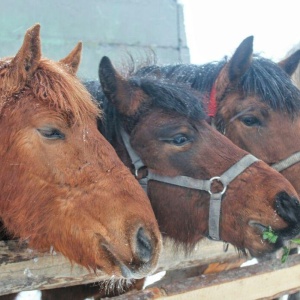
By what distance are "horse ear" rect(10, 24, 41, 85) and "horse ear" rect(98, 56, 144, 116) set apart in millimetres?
668

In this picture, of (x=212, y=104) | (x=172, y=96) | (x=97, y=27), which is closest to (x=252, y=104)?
(x=212, y=104)

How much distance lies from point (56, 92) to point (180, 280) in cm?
145

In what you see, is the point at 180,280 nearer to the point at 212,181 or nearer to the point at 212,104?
the point at 212,181

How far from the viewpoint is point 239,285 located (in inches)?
116

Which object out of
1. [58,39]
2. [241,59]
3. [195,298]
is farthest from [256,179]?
[58,39]

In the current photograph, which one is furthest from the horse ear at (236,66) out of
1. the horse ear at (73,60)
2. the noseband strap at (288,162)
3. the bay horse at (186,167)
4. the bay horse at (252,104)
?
the horse ear at (73,60)

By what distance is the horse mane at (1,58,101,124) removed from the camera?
2309mm

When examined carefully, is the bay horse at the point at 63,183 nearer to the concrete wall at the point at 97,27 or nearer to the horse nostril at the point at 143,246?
the horse nostril at the point at 143,246

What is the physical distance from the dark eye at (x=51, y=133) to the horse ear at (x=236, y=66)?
5.34ft

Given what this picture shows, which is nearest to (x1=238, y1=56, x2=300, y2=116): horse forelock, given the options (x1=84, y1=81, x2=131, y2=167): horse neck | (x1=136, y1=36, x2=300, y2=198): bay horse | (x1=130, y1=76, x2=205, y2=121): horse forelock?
(x1=136, y1=36, x2=300, y2=198): bay horse

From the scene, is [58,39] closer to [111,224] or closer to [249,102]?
[249,102]

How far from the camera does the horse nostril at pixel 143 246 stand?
2049mm

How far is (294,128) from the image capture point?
3.25 metres

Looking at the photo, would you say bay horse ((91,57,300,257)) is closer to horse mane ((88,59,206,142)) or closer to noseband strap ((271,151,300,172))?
horse mane ((88,59,206,142))
